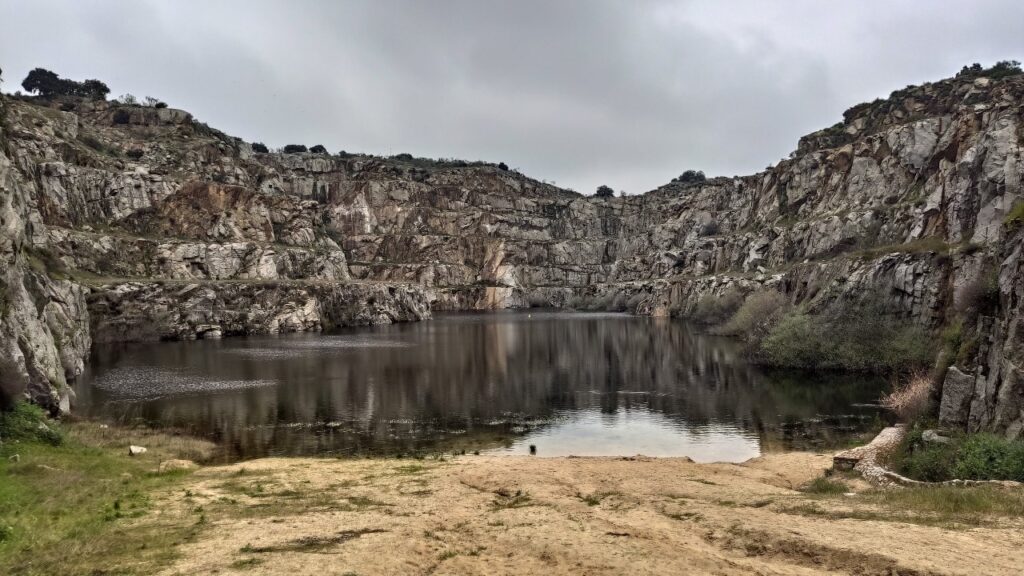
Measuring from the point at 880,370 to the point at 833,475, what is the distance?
110 ft

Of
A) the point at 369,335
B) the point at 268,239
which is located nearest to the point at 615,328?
the point at 369,335

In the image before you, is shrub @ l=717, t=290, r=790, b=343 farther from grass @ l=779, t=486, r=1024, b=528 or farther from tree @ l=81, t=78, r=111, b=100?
tree @ l=81, t=78, r=111, b=100

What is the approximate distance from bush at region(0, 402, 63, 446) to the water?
21.9 ft

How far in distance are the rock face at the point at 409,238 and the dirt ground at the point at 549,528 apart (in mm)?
10134

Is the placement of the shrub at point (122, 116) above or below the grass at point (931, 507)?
above

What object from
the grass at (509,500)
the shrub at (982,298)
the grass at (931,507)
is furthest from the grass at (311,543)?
the shrub at (982,298)

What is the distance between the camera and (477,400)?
4134 cm

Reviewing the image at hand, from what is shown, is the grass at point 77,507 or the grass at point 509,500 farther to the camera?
the grass at point 509,500

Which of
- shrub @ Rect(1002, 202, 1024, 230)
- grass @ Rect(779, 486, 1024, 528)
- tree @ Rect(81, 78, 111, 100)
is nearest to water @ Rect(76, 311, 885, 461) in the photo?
shrub @ Rect(1002, 202, 1024, 230)

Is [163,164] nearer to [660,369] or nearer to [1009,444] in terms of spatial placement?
[660,369]

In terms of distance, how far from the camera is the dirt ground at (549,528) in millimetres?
11023

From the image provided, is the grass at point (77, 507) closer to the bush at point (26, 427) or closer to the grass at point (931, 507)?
the bush at point (26, 427)

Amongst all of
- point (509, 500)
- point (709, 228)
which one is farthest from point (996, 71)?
point (509, 500)

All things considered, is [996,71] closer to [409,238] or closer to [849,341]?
[849,341]
